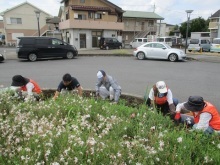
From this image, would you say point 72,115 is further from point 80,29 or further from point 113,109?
point 80,29

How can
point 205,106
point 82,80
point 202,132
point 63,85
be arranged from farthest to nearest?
point 82,80 → point 63,85 → point 205,106 → point 202,132

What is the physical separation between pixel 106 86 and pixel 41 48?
39.7ft

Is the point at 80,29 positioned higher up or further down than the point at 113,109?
higher up

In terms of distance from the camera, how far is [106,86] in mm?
5637

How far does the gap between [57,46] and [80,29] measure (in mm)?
12935

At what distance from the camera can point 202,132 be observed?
10.6 feet

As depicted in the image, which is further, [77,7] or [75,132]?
[77,7]

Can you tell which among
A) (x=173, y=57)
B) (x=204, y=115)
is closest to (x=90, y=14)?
(x=173, y=57)

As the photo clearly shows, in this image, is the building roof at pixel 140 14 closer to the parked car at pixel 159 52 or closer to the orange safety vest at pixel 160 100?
the parked car at pixel 159 52

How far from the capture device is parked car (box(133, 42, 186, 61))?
1558cm

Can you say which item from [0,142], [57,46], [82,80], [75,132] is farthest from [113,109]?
[57,46]

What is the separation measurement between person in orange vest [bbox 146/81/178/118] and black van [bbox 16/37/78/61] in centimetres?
1346

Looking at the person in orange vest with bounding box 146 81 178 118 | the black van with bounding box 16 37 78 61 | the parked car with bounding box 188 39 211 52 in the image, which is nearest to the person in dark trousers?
the person in orange vest with bounding box 146 81 178 118

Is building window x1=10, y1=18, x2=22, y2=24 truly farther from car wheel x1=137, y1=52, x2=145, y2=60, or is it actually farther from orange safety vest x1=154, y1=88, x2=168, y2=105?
orange safety vest x1=154, y1=88, x2=168, y2=105
